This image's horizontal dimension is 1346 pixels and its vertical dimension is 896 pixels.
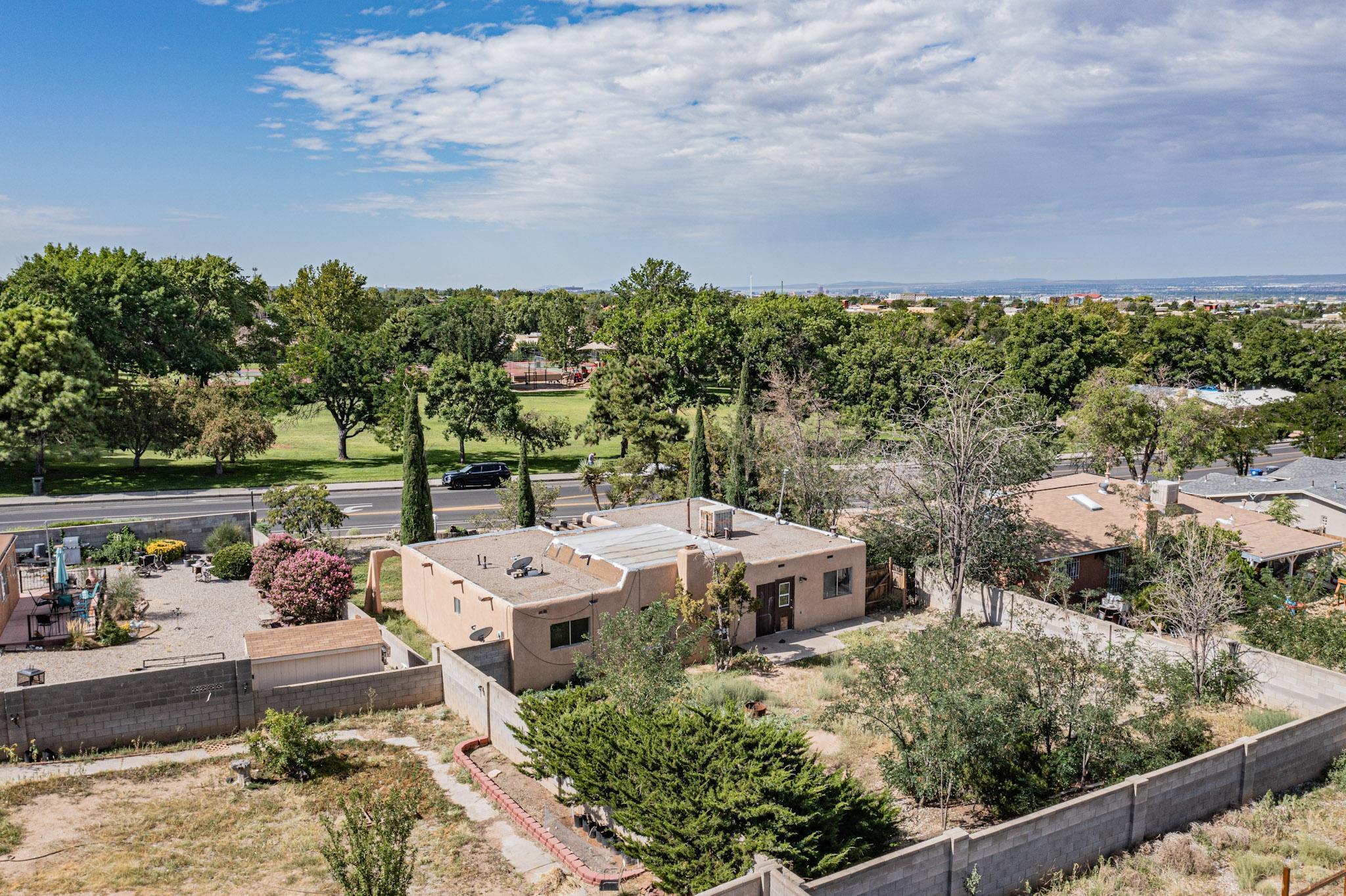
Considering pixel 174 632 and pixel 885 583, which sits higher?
pixel 174 632

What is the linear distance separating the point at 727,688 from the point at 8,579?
68.9 ft

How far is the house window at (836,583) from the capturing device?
28.8 m

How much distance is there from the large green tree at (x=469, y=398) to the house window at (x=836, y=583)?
95.3 feet

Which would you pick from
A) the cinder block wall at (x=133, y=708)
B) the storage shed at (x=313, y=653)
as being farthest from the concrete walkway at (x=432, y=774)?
the storage shed at (x=313, y=653)

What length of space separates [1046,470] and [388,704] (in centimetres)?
2620

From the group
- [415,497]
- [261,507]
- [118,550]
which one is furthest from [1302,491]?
[118,550]

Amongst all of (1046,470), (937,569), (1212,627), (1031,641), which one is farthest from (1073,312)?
(1031,641)

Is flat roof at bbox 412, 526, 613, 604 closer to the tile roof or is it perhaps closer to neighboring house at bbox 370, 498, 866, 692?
neighboring house at bbox 370, 498, 866, 692

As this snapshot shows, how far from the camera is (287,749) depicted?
18.0m

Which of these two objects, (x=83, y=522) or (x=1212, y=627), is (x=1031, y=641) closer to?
(x=1212, y=627)

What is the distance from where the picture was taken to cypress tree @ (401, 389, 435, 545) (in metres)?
33.4

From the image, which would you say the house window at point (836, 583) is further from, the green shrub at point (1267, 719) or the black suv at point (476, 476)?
the black suv at point (476, 476)

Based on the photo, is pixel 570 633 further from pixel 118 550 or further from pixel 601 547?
pixel 118 550

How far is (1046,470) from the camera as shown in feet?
117
